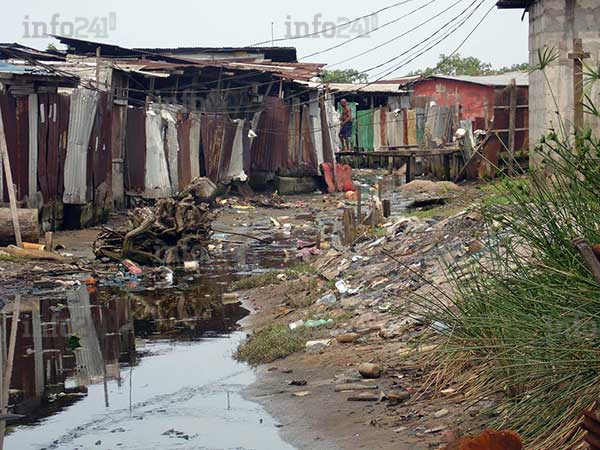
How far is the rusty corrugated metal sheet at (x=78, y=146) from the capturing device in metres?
16.7

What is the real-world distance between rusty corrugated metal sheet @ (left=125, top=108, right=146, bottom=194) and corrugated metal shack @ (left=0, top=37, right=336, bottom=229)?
0.02m

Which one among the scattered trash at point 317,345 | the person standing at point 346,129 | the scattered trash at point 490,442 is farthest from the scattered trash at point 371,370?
the person standing at point 346,129

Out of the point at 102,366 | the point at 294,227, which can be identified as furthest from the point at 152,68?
the point at 102,366

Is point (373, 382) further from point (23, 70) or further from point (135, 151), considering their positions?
point (135, 151)

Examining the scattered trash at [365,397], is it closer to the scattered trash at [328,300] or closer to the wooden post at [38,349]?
the wooden post at [38,349]

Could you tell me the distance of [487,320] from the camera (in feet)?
16.9

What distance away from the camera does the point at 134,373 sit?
7.70 m

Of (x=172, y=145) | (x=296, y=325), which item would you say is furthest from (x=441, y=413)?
(x=172, y=145)

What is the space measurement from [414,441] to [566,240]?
135 centimetres

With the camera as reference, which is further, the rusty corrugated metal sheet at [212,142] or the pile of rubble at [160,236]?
the rusty corrugated metal sheet at [212,142]

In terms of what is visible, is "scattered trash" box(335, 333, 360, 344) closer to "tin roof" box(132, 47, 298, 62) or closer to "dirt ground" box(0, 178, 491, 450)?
"dirt ground" box(0, 178, 491, 450)

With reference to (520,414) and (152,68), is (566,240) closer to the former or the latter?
(520,414)

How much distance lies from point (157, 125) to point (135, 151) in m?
0.80

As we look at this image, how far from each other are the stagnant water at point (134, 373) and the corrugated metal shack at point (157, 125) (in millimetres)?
5111
